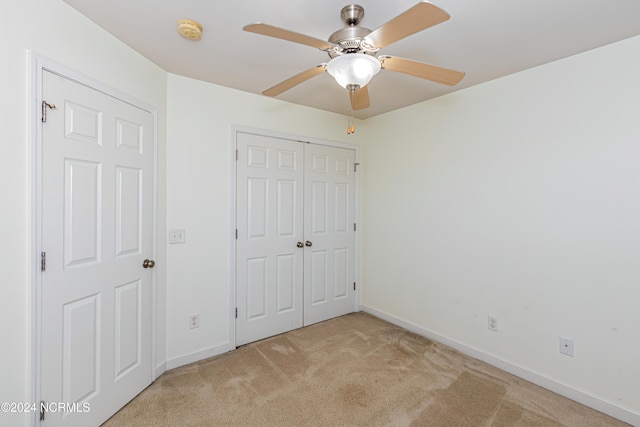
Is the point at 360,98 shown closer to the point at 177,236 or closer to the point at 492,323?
the point at 177,236

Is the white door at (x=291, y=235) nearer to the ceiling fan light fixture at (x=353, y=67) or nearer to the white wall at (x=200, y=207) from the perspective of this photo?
the white wall at (x=200, y=207)

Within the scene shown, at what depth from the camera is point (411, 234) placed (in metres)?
3.06

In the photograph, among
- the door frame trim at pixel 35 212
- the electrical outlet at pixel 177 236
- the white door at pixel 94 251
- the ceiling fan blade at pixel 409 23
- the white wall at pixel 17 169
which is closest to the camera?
the ceiling fan blade at pixel 409 23

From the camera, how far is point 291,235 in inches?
119

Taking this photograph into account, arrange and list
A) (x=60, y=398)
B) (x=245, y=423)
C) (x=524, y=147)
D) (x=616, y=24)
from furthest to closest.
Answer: (x=524, y=147) < (x=245, y=423) < (x=616, y=24) < (x=60, y=398)

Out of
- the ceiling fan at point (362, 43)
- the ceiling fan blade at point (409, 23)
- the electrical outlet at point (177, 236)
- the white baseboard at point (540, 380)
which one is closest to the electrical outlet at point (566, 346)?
the white baseboard at point (540, 380)

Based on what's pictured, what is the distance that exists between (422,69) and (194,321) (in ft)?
8.15

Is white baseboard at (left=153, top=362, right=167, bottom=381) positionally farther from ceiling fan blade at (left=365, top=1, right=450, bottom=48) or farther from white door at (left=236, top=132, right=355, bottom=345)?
ceiling fan blade at (left=365, top=1, right=450, bottom=48)

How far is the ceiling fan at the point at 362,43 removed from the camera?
3.57ft

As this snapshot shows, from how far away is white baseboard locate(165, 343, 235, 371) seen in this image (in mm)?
2325

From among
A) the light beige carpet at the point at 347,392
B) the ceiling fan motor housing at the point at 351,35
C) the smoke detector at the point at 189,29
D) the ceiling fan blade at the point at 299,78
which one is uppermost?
the smoke detector at the point at 189,29

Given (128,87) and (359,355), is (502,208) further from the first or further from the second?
(128,87)

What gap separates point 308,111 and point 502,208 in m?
2.07

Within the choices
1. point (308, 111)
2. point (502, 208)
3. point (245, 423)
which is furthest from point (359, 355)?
point (308, 111)
